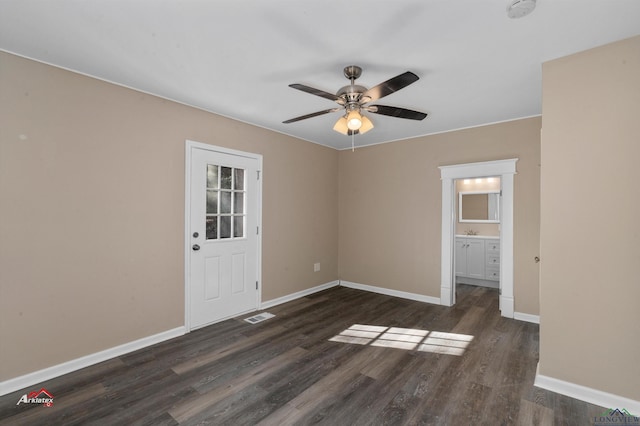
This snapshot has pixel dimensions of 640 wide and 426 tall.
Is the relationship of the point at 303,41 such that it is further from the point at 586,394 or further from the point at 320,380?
the point at 586,394

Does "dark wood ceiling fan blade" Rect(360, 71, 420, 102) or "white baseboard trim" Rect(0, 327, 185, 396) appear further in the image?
"white baseboard trim" Rect(0, 327, 185, 396)

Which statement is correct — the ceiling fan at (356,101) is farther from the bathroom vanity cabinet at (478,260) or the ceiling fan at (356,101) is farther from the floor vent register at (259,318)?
the bathroom vanity cabinet at (478,260)

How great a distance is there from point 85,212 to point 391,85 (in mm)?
2844

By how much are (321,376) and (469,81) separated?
302cm

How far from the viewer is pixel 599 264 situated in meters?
2.18

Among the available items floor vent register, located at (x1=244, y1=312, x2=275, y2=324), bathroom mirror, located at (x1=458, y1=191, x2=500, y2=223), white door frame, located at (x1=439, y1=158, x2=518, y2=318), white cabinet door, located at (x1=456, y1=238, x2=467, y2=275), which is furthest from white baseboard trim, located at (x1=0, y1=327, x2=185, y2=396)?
bathroom mirror, located at (x1=458, y1=191, x2=500, y2=223)

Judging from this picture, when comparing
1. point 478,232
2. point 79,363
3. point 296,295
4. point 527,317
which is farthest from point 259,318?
point 478,232

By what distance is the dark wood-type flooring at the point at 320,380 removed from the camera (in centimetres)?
203

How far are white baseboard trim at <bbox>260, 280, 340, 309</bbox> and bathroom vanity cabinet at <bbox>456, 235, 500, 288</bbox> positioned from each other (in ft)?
8.28

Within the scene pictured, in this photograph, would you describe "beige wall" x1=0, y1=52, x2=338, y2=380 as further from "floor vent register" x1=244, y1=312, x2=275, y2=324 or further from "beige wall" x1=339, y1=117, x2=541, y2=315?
"beige wall" x1=339, y1=117, x2=541, y2=315

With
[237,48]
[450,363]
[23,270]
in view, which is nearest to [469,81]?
[237,48]

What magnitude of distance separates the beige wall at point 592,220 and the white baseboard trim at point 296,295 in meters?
3.21

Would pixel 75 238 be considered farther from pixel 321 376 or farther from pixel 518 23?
pixel 518 23

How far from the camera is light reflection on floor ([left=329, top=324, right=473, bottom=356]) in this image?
3.07 m
